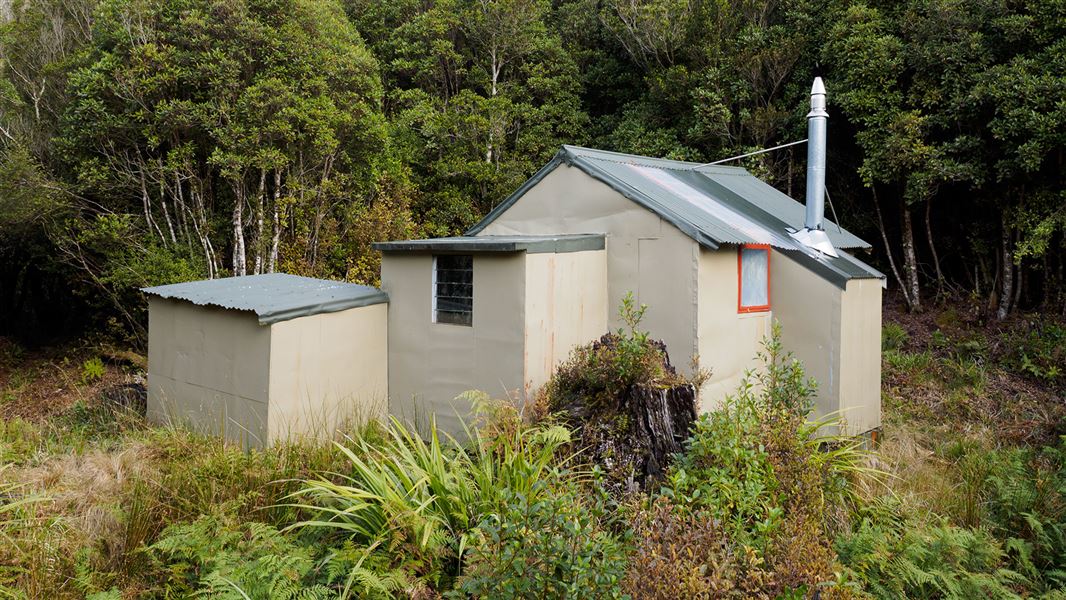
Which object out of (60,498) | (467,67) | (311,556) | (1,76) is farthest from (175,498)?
(467,67)

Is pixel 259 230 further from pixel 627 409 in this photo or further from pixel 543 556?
pixel 543 556

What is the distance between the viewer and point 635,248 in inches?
338

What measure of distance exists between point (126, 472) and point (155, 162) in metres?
9.96

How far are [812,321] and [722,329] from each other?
1.38 m

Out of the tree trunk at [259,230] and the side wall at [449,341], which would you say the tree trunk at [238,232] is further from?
the side wall at [449,341]

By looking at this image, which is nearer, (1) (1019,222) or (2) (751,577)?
(2) (751,577)

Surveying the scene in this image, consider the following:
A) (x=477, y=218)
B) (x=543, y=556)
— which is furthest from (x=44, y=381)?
(x=543, y=556)

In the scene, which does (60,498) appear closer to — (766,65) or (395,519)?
(395,519)

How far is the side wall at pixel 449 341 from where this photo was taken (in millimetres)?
7684

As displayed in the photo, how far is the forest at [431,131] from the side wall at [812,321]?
6356mm

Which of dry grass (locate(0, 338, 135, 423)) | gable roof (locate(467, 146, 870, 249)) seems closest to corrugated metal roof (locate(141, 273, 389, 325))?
gable roof (locate(467, 146, 870, 249))

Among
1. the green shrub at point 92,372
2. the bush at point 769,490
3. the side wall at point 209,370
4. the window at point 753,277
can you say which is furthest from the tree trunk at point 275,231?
the bush at point 769,490

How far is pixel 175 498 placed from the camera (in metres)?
4.66

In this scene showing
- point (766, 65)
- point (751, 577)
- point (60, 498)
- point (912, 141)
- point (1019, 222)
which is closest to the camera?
point (751, 577)
